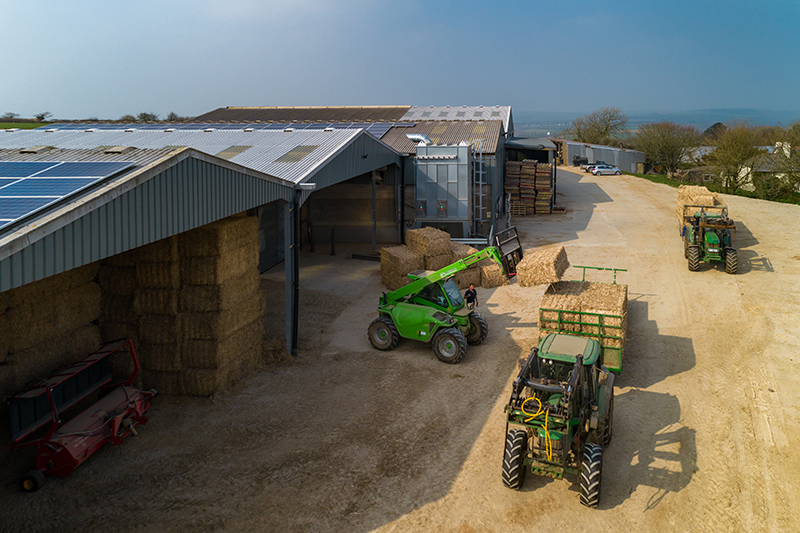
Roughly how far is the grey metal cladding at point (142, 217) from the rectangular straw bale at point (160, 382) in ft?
11.5

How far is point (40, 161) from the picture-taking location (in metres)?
9.20

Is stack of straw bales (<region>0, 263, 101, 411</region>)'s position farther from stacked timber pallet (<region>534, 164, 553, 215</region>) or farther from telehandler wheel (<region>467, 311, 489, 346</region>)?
stacked timber pallet (<region>534, 164, 553, 215</region>)

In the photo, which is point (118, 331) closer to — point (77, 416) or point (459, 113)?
point (77, 416)

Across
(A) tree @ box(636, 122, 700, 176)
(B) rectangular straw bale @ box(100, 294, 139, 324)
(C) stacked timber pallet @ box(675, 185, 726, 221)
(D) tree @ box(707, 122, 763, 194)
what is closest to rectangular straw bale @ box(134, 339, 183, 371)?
A: (B) rectangular straw bale @ box(100, 294, 139, 324)

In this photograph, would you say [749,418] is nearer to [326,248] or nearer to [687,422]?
[687,422]

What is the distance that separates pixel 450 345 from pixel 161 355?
602cm

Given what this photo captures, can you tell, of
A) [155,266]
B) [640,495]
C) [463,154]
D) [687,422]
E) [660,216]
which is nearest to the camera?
[640,495]

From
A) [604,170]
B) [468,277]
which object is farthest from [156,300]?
[604,170]

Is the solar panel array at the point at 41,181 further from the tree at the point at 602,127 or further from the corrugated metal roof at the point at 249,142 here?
the tree at the point at 602,127

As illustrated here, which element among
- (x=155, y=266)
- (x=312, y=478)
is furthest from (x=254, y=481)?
(x=155, y=266)

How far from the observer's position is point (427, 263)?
61.8 feet

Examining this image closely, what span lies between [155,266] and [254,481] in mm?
4683

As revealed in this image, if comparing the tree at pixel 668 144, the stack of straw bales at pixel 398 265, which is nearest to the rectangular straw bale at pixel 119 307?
the stack of straw bales at pixel 398 265

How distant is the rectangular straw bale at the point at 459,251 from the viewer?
64.2ft
